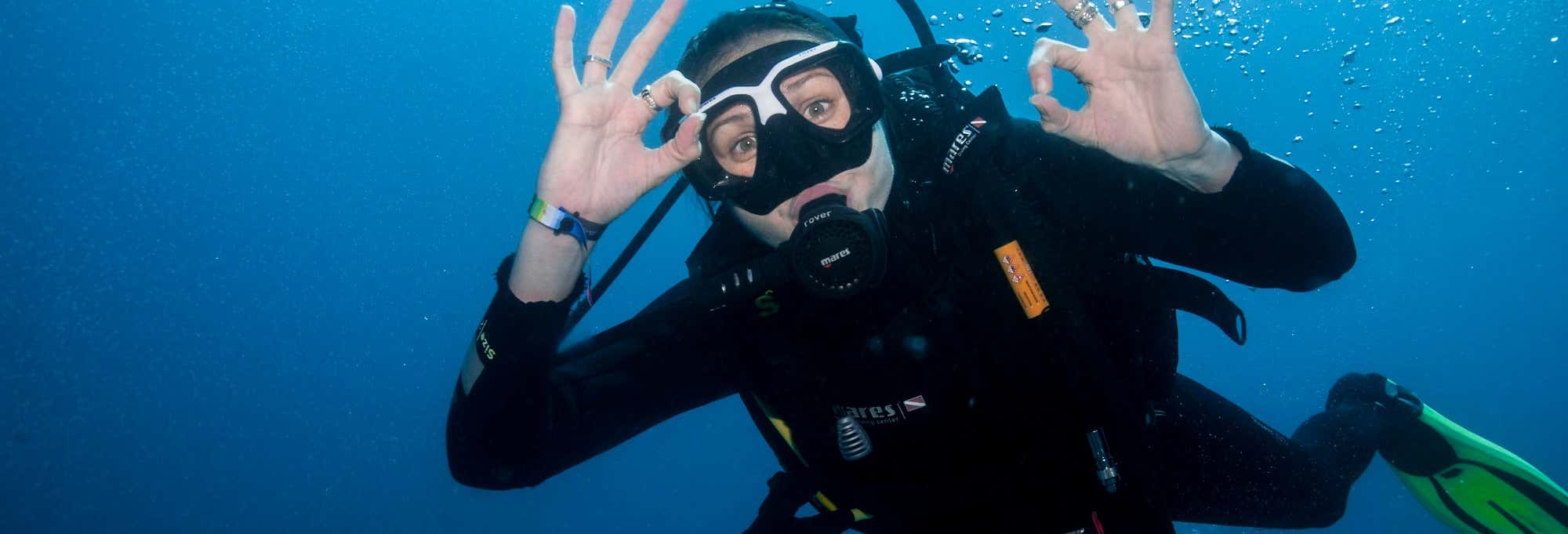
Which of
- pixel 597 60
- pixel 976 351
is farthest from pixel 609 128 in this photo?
pixel 976 351

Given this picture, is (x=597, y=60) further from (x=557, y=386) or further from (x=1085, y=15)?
(x=1085, y=15)

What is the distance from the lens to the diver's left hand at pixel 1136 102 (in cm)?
180

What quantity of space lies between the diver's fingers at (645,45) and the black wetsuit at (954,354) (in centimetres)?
69

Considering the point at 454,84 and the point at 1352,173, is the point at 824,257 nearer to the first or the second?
the point at 454,84

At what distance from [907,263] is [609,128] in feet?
3.64

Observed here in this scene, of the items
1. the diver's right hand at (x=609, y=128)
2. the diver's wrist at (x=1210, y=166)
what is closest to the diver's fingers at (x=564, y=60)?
the diver's right hand at (x=609, y=128)

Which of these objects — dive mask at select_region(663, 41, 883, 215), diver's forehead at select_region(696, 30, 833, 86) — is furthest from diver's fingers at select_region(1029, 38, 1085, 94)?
diver's forehead at select_region(696, 30, 833, 86)

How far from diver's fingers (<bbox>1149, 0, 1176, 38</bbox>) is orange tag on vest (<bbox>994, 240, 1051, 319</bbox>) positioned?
69 cm

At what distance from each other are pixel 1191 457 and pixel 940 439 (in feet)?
6.48

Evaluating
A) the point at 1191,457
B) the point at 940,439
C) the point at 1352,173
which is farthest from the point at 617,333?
the point at 1352,173

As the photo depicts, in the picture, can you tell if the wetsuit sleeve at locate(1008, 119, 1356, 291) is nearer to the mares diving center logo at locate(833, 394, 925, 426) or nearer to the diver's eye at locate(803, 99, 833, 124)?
the diver's eye at locate(803, 99, 833, 124)

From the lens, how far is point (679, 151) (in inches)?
85.9

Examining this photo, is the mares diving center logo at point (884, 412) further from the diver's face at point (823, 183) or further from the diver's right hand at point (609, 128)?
the diver's right hand at point (609, 128)

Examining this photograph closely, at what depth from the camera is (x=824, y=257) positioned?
6.50ft
